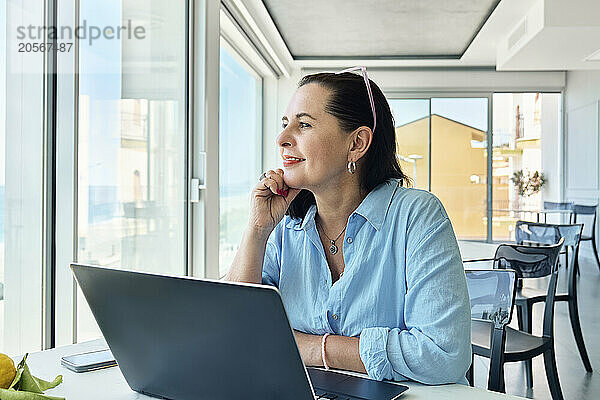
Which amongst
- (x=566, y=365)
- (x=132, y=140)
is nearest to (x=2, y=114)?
(x=132, y=140)

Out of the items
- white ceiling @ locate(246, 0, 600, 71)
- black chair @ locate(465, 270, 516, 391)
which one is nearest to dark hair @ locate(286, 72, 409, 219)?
black chair @ locate(465, 270, 516, 391)

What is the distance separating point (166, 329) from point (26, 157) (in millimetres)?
1467

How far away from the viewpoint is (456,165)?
340 inches

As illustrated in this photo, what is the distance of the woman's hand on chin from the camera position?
1492mm

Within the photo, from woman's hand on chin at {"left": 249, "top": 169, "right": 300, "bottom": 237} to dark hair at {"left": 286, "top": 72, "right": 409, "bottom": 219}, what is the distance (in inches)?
1.3

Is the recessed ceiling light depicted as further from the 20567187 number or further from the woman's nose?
the woman's nose

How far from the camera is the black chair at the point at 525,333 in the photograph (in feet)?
7.53

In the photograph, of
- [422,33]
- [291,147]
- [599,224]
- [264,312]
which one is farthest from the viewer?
[599,224]

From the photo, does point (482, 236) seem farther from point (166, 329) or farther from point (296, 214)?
point (166, 329)

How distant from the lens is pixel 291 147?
1398mm

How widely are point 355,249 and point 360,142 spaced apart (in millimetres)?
277

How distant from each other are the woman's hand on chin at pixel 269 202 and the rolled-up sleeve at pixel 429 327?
0.38 m

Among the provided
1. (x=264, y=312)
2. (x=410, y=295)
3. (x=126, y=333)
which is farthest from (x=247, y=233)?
(x=264, y=312)

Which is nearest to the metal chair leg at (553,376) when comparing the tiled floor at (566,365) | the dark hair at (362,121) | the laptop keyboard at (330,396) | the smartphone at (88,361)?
the tiled floor at (566,365)
